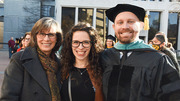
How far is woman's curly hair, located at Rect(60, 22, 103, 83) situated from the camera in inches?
88.7

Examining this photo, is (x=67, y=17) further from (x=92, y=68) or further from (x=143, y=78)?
(x=143, y=78)

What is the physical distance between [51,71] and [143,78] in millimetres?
1186

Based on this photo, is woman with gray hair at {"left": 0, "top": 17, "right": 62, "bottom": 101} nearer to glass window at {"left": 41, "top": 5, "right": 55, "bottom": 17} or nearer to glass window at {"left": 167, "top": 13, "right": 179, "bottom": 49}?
glass window at {"left": 167, "top": 13, "right": 179, "bottom": 49}

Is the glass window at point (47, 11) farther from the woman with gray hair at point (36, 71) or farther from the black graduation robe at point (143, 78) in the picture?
the black graduation robe at point (143, 78)

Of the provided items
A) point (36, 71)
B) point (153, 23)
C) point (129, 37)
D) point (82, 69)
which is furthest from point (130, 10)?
point (153, 23)

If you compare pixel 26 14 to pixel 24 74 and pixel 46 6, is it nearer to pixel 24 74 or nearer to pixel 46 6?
pixel 46 6

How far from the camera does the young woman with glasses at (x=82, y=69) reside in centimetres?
218

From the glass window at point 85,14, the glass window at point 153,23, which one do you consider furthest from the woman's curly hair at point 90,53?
the glass window at point 153,23

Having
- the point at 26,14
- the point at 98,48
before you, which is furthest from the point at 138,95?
the point at 26,14

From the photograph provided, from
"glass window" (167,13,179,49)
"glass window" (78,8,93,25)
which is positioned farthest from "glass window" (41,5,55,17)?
"glass window" (167,13,179,49)

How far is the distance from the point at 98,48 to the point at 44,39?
798mm

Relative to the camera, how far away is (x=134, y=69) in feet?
6.24

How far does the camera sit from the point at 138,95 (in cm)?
179

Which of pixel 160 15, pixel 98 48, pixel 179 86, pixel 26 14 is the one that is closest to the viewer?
pixel 179 86
